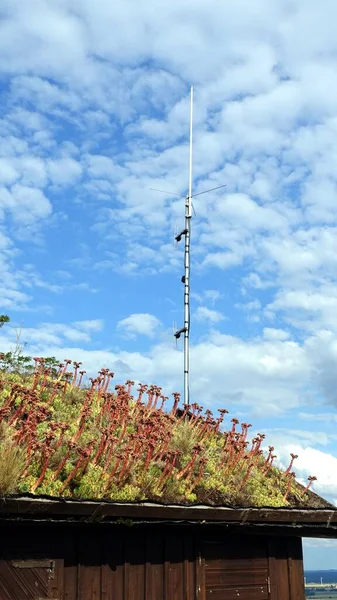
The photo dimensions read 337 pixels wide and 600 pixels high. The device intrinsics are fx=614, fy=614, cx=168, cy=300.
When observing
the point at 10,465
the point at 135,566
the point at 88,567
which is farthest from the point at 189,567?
the point at 10,465

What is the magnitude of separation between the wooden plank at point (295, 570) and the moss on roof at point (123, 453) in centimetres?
71

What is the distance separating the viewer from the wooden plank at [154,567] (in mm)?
8625

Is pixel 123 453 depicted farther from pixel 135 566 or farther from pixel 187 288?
pixel 187 288

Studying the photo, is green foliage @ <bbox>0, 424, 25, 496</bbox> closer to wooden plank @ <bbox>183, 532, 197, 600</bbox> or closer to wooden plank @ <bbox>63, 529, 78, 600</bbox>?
wooden plank @ <bbox>63, 529, 78, 600</bbox>

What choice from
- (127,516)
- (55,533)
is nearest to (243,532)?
(127,516)

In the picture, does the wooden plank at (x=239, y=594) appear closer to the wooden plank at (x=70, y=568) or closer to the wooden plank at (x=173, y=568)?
the wooden plank at (x=173, y=568)

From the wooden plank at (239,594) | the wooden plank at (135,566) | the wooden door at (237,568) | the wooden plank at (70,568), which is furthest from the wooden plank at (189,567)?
the wooden plank at (70,568)

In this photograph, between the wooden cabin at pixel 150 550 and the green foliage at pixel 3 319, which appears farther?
the green foliage at pixel 3 319

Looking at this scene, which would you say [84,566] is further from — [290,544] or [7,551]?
[290,544]

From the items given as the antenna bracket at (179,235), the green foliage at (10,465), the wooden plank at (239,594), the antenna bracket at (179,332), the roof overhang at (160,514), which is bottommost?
the wooden plank at (239,594)

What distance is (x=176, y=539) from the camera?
9.00m

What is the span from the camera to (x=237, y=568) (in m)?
9.52

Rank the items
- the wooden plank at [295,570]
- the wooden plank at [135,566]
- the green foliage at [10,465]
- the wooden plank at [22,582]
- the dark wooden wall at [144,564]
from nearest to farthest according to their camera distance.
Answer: the green foliage at [10,465]
the wooden plank at [22,582]
the dark wooden wall at [144,564]
the wooden plank at [135,566]
the wooden plank at [295,570]

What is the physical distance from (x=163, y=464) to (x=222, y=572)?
1.88 metres
